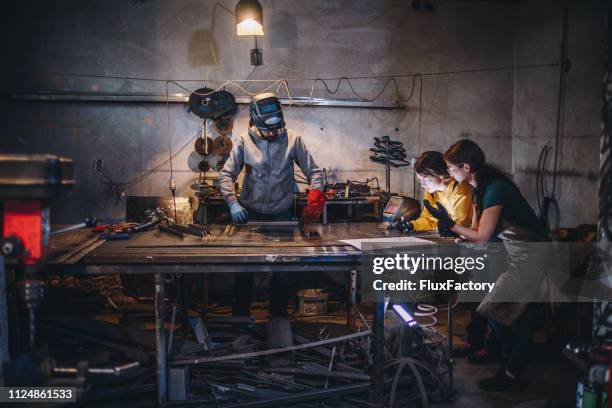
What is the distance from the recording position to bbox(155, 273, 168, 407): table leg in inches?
113

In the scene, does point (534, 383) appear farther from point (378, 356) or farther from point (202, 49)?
point (202, 49)

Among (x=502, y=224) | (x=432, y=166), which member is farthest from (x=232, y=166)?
(x=502, y=224)

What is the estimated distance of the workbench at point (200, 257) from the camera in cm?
279

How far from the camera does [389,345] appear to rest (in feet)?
11.2

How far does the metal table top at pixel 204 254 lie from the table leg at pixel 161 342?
0.13m

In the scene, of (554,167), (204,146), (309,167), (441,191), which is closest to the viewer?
(441,191)

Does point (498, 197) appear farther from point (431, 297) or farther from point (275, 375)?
point (275, 375)

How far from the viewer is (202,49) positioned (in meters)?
5.97

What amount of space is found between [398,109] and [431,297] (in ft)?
8.90

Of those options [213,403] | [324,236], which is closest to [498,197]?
[324,236]

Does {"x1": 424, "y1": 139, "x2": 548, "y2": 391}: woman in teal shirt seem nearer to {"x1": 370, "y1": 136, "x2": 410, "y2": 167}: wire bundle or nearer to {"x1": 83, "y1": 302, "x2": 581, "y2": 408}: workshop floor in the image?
{"x1": 83, "y1": 302, "x2": 581, "y2": 408}: workshop floor

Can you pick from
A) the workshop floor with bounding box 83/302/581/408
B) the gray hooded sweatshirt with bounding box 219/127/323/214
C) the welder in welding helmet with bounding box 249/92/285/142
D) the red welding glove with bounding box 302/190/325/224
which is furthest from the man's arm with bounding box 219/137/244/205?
the workshop floor with bounding box 83/302/581/408

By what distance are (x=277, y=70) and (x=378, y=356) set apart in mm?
3954

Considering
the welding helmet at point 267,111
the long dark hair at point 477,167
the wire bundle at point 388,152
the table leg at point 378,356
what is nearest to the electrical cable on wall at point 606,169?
the long dark hair at point 477,167
